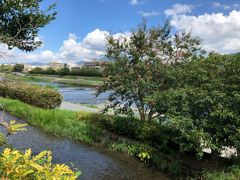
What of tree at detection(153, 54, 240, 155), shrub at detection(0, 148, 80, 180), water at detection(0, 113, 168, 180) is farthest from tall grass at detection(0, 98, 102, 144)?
shrub at detection(0, 148, 80, 180)

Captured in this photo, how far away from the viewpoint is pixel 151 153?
36.7 ft

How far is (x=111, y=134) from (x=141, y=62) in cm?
302

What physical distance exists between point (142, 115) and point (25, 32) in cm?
640

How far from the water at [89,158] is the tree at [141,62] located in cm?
217

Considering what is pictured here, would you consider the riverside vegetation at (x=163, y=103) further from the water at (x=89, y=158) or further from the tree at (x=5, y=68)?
the tree at (x=5, y=68)

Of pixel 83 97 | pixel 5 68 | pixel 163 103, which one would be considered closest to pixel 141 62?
pixel 163 103

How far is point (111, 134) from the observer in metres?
13.5

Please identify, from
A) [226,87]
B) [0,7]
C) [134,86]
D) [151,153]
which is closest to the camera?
[0,7]

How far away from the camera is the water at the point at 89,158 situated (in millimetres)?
9750

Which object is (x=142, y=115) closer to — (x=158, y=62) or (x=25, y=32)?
(x=158, y=62)

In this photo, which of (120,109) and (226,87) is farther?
(120,109)

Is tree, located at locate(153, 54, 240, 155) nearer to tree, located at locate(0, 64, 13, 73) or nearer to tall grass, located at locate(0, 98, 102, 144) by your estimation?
tall grass, located at locate(0, 98, 102, 144)

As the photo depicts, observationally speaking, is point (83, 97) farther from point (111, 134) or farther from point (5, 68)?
point (5, 68)

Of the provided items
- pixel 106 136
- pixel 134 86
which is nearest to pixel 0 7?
pixel 134 86
